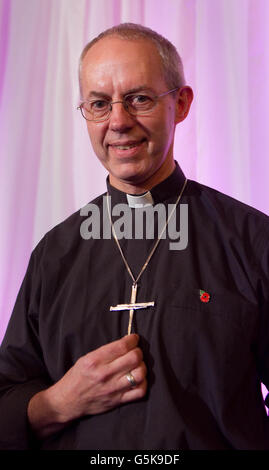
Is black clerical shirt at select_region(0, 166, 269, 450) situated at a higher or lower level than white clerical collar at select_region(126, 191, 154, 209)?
lower

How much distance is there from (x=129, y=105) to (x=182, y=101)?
243 millimetres

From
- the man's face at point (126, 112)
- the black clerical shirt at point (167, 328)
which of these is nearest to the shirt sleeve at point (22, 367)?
the black clerical shirt at point (167, 328)

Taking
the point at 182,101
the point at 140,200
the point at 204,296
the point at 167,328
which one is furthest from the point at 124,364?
the point at 182,101

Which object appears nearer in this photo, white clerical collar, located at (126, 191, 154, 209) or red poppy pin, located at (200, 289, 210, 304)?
red poppy pin, located at (200, 289, 210, 304)

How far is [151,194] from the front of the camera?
5.87 ft

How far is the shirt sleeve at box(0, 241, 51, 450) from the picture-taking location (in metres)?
1.59

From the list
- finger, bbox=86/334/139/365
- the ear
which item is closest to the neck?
the ear

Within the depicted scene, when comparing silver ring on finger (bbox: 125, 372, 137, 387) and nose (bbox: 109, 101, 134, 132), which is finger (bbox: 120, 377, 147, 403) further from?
nose (bbox: 109, 101, 134, 132)

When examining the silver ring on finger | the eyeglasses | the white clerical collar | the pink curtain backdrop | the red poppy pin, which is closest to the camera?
the silver ring on finger

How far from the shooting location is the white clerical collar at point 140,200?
1.79 metres

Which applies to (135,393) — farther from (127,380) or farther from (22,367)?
(22,367)

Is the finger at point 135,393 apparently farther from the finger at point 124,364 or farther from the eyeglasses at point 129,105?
the eyeglasses at point 129,105

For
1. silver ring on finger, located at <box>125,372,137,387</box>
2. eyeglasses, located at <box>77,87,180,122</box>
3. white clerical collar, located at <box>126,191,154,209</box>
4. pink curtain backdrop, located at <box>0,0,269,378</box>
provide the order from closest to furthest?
1. silver ring on finger, located at <box>125,372,137,387</box>
2. eyeglasses, located at <box>77,87,180,122</box>
3. white clerical collar, located at <box>126,191,154,209</box>
4. pink curtain backdrop, located at <box>0,0,269,378</box>
